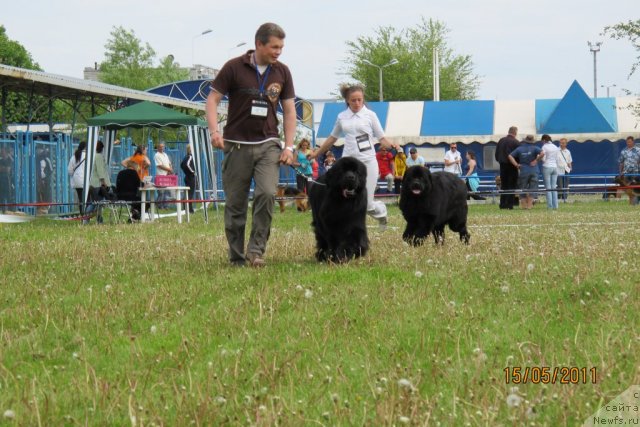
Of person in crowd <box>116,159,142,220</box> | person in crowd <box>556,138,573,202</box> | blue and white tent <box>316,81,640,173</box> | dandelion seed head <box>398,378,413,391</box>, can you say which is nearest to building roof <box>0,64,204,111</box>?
person in crowd <box>116,159,142,220</box>

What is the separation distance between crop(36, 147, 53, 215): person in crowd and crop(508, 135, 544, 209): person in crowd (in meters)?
12.5

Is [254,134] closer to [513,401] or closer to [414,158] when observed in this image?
[513,401]

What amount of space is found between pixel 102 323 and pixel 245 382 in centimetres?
183

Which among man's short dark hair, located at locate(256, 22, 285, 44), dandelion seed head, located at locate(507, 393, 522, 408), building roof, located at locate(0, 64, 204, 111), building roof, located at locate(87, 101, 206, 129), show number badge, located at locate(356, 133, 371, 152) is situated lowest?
dandelion seed head, located at locate(507, 393, 522, 408)

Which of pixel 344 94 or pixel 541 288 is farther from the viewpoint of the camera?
pixel 344 94

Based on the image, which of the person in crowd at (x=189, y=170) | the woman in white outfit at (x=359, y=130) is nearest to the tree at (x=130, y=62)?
the person in crowd at (x=189, y=170)

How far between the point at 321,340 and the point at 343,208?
3.98 m

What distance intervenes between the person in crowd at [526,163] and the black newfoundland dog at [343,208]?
57.6ft

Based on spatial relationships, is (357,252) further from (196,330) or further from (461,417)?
(461,417)

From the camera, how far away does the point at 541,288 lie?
22.2ft

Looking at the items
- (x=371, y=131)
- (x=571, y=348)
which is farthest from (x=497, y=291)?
(x=371, y=131)
